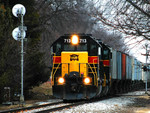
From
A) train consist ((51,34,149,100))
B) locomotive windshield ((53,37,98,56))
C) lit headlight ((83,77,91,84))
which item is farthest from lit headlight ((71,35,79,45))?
lit headlight ((83,77,91,84))

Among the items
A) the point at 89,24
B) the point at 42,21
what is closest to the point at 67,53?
the point at 89,24

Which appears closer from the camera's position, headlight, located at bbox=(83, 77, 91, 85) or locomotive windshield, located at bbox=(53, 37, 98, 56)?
headlight, located at bbox=(83, 77, 91, 85)

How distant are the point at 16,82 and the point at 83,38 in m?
5.30

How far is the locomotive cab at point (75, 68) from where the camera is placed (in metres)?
15.8

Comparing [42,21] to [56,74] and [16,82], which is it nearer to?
[16,82]

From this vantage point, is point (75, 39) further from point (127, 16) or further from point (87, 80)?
point (127, 16)

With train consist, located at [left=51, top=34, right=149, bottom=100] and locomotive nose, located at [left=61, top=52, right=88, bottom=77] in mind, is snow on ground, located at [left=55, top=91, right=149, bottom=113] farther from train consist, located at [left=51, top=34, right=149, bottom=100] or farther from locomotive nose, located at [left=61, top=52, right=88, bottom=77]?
locomotive nose, located at [left=61, top=52, right=88, bottom=77]

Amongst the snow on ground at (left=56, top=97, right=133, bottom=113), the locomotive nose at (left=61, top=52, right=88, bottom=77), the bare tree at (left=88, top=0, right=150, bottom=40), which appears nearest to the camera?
the bare tree at (left=88, top=0, right=150, bottom=40)

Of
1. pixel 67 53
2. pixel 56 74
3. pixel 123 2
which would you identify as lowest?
pixel 56 74

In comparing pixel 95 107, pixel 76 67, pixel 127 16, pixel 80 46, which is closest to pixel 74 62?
pixel 76 67

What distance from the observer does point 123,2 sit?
1030cm

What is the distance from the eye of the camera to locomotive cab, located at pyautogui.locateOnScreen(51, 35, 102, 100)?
51.8ft

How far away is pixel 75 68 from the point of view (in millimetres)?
16109

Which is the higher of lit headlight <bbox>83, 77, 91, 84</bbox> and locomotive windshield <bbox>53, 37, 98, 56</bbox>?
locomotive windshield <bbox>53, 37, 98, 56</bbox>
